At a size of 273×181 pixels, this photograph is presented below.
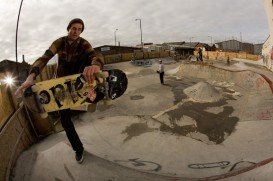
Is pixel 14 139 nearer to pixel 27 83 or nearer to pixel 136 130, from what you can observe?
pixel 27 83

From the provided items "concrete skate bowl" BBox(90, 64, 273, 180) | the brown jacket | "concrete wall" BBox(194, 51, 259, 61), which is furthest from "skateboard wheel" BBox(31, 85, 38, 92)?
"concrete wall" BBox(194, 51, 259, 61)

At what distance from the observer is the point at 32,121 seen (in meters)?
9.70

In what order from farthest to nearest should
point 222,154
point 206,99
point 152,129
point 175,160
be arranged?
point 206,99
point 152,129
point 222,154
point 175,160

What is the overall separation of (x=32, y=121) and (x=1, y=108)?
260 centimetres

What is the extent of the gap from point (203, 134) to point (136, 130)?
10.2ft

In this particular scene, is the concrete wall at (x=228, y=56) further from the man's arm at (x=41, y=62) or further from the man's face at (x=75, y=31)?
the man's arm at (x=41, y=62)

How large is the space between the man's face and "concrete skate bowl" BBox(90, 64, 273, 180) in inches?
141

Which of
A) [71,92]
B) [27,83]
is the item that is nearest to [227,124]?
[71,92]

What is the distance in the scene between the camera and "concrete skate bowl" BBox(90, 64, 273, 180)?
25.9 feet

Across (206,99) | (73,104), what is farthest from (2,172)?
(206,99)

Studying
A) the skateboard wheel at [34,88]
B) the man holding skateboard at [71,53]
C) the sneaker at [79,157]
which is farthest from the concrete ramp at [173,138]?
the skateboard wheel at [34,88]

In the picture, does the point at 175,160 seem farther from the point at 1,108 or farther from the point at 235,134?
the point at 1,108

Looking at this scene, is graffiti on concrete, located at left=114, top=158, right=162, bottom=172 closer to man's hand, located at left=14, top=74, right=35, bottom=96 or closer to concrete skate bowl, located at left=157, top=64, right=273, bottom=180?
concrete skate bowl, located at left=157, top=64, right=273, bottom=180

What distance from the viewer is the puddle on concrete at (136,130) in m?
12.0
